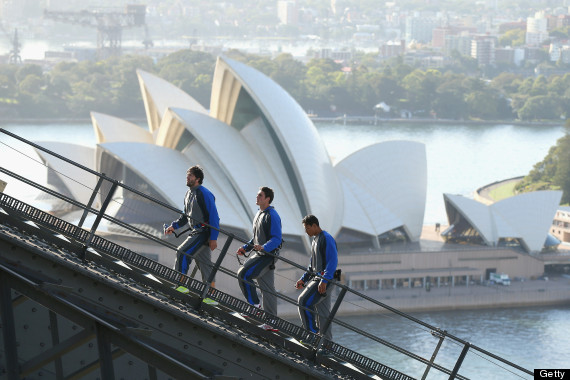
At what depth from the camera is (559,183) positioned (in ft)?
139

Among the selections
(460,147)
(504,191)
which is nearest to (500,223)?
→ (504,191)

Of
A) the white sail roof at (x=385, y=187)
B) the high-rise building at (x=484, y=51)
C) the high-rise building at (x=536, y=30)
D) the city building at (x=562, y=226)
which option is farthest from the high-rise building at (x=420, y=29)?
the white sail roof at (x=385, y=187)

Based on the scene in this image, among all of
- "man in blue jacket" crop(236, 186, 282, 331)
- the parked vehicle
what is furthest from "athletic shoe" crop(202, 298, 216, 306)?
the parked vehicle

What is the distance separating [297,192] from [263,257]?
70.5ft

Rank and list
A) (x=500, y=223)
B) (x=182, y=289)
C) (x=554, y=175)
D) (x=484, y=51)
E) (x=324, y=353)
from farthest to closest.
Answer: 1. (x=484, y=51)
2. (x=554, y=175)
3. (x=500, y=223)
4. (x=324, y=353)
5. (x=182, y=289)

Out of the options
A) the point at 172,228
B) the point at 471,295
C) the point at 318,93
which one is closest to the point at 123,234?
the point at 471,295

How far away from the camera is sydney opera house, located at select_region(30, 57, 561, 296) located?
27359 mm

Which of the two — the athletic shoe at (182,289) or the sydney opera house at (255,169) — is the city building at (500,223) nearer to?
the sydney opera house at (255,169)

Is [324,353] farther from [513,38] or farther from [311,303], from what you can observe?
[513,38]

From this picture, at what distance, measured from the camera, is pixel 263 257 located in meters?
6.60

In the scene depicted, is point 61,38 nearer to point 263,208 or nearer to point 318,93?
point 318,93

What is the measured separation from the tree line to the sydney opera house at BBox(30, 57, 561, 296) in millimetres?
41579

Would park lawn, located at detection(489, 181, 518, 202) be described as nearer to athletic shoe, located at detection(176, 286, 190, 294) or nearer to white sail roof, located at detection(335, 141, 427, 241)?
white sail roof, located at detection(335, 141, 427, 241)

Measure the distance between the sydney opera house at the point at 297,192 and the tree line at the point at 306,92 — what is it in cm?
4158
